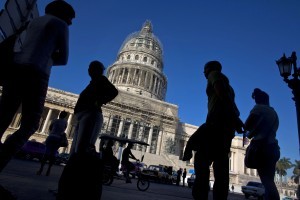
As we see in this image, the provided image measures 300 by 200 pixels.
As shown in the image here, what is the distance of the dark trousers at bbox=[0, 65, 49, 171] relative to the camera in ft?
8.10

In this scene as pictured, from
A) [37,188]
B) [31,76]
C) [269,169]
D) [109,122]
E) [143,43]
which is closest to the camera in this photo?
[31,76]

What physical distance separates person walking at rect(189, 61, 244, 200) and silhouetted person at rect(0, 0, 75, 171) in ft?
6.93

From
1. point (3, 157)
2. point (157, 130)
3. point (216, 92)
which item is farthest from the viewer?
point (157, 130)

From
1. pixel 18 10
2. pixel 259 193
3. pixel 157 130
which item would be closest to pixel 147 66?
pixel 157 130

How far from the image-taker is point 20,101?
2604mm

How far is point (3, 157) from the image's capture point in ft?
7.80

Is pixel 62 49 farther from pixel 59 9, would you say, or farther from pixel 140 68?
pixel 140 68

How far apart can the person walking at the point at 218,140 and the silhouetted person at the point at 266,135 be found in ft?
3.35

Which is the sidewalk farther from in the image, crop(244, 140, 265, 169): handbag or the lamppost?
the lamppost

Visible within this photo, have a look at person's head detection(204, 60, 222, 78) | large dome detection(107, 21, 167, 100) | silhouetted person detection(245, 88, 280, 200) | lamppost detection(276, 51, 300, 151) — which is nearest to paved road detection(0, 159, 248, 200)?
silhouetted person detection(245, 88, 280, 200)

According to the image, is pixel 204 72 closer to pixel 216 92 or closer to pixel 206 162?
pixel 216 92

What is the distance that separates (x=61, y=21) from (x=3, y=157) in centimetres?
187

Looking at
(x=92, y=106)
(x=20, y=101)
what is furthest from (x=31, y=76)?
(x=92, y=106)

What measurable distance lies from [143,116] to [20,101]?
45410 mm
